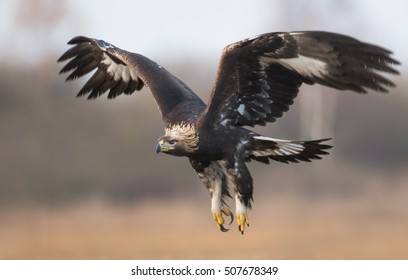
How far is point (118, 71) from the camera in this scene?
676 cm

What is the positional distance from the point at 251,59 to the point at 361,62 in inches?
28.9

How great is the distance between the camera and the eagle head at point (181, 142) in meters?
5.52

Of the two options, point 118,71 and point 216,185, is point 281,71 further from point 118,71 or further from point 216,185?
point 118,71

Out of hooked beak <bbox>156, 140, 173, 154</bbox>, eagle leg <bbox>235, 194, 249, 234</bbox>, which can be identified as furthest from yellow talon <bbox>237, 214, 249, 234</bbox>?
hooked beak <bbox>156, 140, 173, 154</bbox>

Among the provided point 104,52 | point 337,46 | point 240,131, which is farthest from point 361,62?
point 104,52

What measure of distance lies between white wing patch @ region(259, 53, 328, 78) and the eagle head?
63 centimetres

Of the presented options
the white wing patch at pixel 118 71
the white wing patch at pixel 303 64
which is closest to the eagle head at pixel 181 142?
the white wing patch at pixel 303 64

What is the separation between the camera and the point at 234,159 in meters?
5.50

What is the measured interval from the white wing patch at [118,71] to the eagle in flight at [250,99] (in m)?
0.67

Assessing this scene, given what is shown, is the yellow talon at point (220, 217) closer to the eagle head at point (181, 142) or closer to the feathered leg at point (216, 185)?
the feathered leg at point (216, 185)

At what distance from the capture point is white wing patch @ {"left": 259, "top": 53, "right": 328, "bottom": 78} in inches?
204

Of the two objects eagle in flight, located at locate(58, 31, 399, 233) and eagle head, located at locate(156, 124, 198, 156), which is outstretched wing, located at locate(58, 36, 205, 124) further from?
eagle head, located at locate(156, 124, 198, 156)

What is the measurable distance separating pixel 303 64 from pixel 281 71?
0.25 metres

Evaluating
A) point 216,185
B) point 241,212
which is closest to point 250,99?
point 216,185
